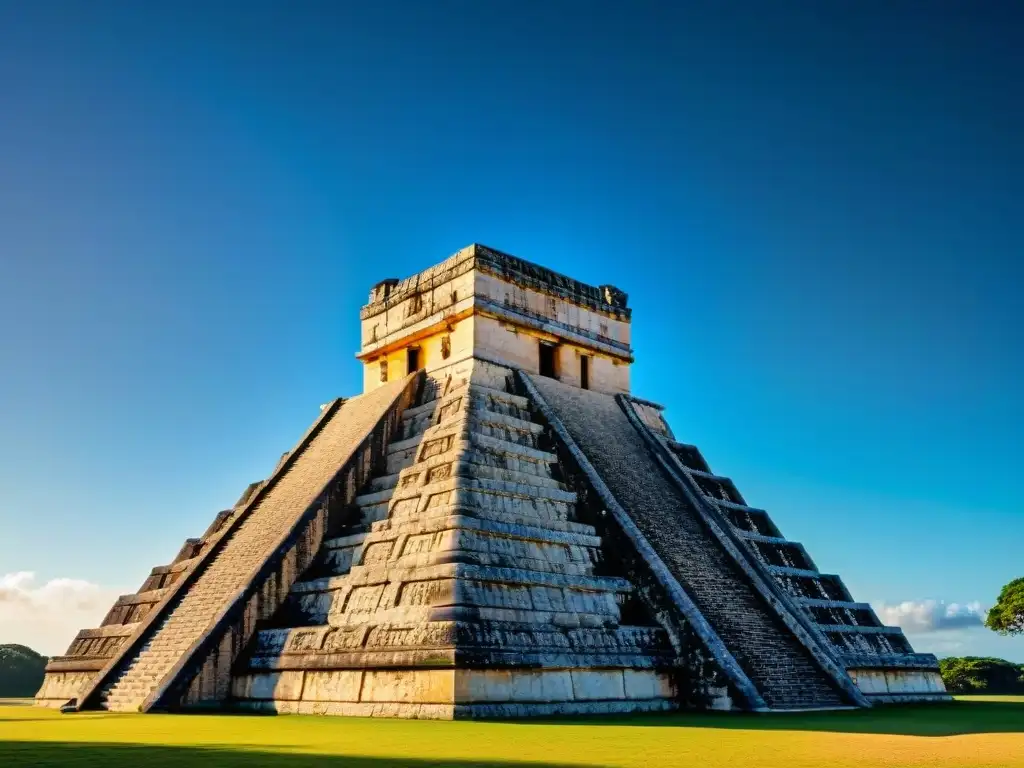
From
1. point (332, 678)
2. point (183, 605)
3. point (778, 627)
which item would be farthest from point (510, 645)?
point (183, 605)

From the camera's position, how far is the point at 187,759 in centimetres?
719

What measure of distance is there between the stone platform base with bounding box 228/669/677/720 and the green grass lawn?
540 millimetres

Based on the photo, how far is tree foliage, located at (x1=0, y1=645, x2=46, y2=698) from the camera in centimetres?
3052

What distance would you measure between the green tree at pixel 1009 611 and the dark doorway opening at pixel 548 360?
18850 mm

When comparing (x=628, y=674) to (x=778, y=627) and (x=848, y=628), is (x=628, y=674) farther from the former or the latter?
(x=848, y=628)

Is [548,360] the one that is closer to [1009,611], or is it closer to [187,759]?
[187,759]

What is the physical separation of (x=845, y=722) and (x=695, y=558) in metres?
4.53

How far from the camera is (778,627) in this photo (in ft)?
48.0

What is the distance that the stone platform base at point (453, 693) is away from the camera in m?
11.2

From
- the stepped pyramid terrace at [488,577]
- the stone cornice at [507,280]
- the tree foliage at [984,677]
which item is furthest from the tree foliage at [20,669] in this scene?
the tree foliage at [984,677]

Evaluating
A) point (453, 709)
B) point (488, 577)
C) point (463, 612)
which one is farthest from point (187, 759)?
point (488, 577)

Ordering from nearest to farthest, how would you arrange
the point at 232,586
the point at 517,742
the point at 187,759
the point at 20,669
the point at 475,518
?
the point at 187,759 < the point at 517,742 < the point at 475,518 < the point at 232,586 < the point at 20,669

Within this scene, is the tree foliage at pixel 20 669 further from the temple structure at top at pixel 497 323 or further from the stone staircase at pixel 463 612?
the stone staircase at pixel 463 612

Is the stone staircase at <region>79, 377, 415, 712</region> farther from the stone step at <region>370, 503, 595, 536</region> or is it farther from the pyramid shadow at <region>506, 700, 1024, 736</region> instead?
the pyramid shadow at <region>506, 700, 1024, 736</region>
